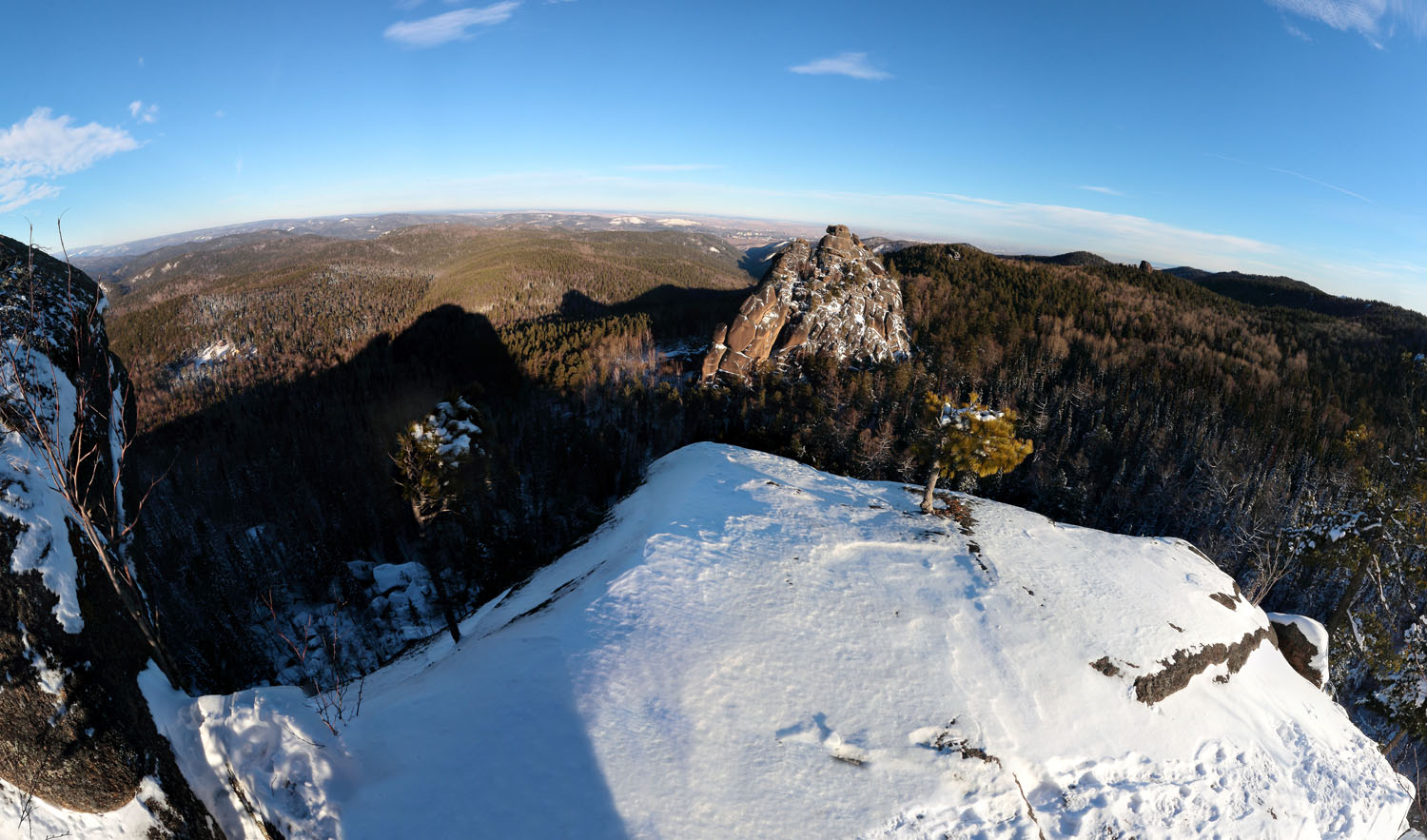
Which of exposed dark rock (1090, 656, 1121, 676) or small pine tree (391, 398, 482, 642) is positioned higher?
small pine tree (391, 398, 482, 642)

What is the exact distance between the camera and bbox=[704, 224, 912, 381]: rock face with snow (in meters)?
86.8

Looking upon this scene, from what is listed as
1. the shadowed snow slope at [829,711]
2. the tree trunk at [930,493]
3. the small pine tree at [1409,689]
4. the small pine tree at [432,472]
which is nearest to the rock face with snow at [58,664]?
the shadowed snow slope at [829,711]

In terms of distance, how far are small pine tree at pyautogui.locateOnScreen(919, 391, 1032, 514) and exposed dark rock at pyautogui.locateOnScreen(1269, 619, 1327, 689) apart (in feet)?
55.9

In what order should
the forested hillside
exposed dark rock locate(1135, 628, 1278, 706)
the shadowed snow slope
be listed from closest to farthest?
1. the shadowed snow slope
2. exposed dark rock locate(1135, 628, 1278, 706)
3. the forested hillside

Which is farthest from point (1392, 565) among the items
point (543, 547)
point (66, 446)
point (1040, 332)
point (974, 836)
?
point (1040, 332)

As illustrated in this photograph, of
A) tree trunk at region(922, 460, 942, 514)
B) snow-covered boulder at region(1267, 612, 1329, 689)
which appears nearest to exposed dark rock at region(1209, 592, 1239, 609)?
snow-covered boulder at region(1267, 612, 1329, 689)

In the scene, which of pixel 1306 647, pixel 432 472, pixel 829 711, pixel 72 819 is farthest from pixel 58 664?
pixel 1306 647

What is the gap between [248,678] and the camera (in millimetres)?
35438

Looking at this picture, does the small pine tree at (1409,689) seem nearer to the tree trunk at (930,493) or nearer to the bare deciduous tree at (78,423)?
the tree trunk at (930,493)

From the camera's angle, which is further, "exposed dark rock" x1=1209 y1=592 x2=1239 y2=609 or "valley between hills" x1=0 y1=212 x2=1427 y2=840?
"exposed dark rock" x1=1209 y1=592 x2=1239 y2=609

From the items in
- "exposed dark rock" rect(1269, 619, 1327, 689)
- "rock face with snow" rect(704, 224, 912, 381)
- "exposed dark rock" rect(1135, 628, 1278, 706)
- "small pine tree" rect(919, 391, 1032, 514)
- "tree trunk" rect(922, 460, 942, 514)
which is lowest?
"exposed dark rock" rect(1269, 619, 1327, 689)

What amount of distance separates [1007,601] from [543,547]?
44587 millimetres

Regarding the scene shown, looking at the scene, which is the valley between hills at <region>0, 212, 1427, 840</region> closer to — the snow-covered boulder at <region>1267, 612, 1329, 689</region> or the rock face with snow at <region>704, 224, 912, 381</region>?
the snow-covered boulder at <region>1267, 612, 1329, 689</region>

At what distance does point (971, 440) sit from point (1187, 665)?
11749mm
